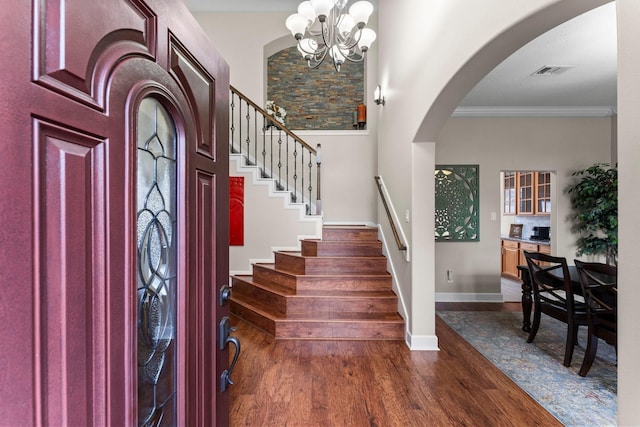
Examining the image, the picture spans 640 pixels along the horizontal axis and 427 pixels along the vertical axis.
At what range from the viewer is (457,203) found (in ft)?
16.3

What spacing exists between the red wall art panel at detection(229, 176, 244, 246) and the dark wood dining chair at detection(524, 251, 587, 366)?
140 inches

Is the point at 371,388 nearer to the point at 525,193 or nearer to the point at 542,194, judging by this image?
the point at 542,194

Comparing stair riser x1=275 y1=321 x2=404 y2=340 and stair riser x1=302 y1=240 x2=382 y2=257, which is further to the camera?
stair riser x1=302 y1=240 x2=382 y2=257

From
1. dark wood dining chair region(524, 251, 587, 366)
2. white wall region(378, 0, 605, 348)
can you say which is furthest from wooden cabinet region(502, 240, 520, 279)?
white wall region(378, 0, 605, 348)

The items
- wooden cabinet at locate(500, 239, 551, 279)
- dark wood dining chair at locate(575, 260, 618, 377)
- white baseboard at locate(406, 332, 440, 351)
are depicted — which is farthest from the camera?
wooden cabinet at locate(500, 239, 551, 279)

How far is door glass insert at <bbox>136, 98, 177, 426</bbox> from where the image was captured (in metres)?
0.82

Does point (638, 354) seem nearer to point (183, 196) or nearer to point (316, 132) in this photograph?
point (183, 196)

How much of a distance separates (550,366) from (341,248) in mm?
2366

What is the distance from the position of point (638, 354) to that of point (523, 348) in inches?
108

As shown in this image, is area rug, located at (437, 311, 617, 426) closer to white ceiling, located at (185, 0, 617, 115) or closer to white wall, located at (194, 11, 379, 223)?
white wall, located at (194, 11, 379, 223)

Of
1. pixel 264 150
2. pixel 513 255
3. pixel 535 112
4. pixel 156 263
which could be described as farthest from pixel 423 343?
Answer: pixel 513 255

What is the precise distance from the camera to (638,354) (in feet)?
2.92

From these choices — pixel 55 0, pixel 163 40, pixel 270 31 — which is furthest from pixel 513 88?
pixel 55 0

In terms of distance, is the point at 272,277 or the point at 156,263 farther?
the point at 272,277
